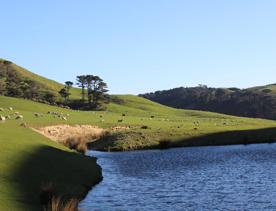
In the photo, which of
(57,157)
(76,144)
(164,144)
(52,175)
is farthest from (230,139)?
(52,175)

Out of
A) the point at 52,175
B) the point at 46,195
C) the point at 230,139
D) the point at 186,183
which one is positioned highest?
the point at 230,139

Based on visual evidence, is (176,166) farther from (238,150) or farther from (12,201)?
(12,201)

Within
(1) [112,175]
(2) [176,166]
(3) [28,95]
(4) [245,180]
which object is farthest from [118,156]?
(3) [28,95]

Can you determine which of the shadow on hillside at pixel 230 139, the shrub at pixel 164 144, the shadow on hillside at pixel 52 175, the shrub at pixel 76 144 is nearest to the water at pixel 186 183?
the shadow on hillside at pixel 52 175

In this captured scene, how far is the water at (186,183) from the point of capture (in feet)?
120

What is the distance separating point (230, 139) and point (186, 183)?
54.7 meters

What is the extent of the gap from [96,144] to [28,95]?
111 m

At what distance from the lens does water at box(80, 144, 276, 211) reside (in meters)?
36.4

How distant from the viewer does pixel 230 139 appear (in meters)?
99.5

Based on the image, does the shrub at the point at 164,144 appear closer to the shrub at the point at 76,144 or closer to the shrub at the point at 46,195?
the shrub at the point at 76,144

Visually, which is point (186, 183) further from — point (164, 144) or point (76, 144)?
point (164, 144)

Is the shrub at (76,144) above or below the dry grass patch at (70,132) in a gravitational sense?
below

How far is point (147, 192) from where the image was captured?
41656mm

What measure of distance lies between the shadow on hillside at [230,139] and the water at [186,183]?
19.5 meters
